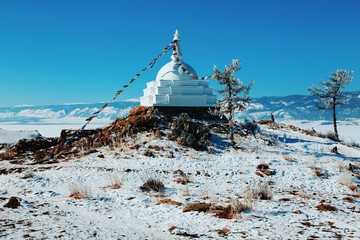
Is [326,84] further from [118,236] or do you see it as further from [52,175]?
[118,236]

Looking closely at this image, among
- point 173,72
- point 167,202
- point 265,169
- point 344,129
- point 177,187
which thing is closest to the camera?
point 167,202

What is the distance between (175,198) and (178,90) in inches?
Answer: 727

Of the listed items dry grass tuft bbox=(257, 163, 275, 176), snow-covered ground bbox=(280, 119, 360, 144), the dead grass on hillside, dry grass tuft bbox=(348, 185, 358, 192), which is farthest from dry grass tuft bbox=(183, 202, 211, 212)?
snow-covered ground bbox=(280, 119, 360, 144)

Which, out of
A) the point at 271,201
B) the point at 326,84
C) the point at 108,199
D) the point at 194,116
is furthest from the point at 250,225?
the point at 326,84

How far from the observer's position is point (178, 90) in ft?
86.6

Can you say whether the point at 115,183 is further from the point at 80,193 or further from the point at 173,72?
the point at 173,72

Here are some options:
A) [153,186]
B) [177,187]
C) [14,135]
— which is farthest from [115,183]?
[14,135]

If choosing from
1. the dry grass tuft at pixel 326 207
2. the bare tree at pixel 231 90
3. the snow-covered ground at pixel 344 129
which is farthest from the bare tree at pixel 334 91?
the dry grass tuft at pixel 326 207

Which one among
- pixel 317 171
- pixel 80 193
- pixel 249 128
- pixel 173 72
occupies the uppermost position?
pixel 173 72

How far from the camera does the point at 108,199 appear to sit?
8.69 m

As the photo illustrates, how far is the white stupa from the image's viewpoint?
2597cm

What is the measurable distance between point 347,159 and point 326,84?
12.8 m

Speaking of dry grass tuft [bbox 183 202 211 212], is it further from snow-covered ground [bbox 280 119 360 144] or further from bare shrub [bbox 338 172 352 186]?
snow-covered ground [bbox 280 119 360 144]

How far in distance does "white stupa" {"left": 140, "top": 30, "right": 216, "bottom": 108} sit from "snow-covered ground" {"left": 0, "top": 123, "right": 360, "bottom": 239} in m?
9.14
